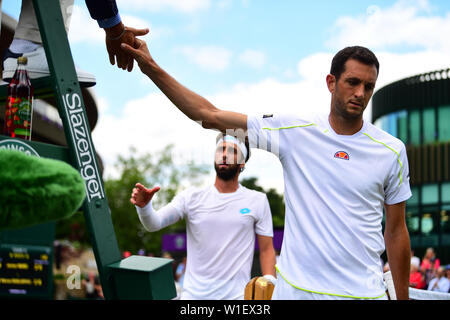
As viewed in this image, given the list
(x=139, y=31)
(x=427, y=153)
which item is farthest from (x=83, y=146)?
(x=427, y=153)

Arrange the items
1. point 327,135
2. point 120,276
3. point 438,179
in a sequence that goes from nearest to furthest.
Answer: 1. point 120,276
2. point 327,135
3. point 438,179

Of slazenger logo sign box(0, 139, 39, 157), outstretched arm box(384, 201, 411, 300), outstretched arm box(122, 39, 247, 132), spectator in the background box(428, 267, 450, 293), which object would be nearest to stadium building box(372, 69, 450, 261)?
spectator in the background box(428, 267, 450, 293)

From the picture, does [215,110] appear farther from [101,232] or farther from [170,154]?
[170,154]

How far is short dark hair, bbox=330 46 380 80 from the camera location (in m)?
2.98

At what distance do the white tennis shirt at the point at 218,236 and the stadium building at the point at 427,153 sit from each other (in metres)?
26.7

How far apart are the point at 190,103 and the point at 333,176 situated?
87 cm

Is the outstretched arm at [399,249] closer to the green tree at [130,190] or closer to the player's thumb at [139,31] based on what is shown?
the player's thumb at [139,31]

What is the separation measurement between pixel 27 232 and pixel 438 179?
26199 millimetres

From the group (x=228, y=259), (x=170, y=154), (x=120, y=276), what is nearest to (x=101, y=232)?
(x=120, y=276)

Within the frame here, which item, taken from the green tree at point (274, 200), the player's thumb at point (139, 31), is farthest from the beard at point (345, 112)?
the green tree at point (274, 200)

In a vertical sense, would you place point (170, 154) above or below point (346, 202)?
above

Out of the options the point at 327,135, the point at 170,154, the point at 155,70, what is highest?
the point at 170,154

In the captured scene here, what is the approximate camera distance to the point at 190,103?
2857mm

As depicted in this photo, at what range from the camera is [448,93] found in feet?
101
